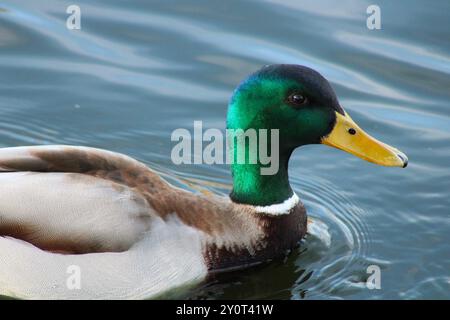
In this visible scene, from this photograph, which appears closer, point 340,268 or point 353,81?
point 340,268

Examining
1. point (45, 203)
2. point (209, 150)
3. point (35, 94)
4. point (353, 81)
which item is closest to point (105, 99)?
point (35, 94)

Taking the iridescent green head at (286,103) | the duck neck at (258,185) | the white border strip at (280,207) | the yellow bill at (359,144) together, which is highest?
the iridescent green head at (286,103)

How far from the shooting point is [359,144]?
6633 millimetres

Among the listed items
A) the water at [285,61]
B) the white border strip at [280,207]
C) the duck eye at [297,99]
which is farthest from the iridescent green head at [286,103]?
the water at [285,61]

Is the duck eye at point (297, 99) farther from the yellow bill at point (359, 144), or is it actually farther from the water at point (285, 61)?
the water at point (285, 61)

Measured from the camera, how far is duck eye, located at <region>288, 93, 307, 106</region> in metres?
6.50

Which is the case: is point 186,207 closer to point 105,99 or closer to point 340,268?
point 340,268

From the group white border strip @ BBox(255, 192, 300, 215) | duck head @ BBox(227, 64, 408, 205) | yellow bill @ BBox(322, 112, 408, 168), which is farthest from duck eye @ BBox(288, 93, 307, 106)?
white border strip @ BBox(255, 192, 300, 215)

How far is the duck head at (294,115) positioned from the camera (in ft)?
21.2

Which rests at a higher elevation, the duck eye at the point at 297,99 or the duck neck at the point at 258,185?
the duck eye at the point at 297,99

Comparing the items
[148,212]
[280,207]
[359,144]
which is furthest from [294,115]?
[148,212]

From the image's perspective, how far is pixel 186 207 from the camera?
20.6 feet

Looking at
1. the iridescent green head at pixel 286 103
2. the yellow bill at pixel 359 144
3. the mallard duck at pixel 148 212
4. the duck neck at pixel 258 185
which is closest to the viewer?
the mallard duck at pixel 148 212

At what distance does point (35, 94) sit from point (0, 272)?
323 centimetres
